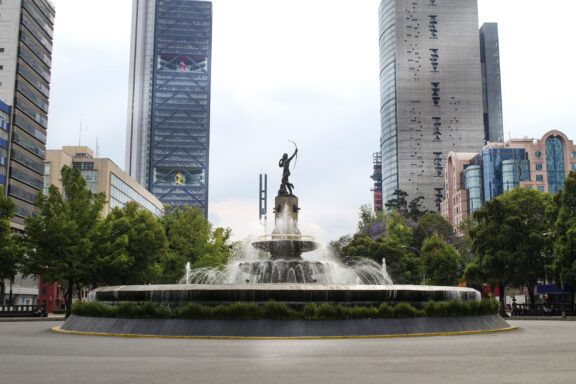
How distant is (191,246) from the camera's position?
6212 centimetres

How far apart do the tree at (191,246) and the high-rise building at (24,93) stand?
23191 mm

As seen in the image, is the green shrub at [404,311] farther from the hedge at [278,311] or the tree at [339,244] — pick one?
the tree at [339,244]

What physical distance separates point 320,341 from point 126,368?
7.28m

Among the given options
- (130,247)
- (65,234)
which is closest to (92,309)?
(65,234)

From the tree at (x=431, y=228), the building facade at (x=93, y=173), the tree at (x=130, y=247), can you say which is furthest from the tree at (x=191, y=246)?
the tree at (x=431, y=228)

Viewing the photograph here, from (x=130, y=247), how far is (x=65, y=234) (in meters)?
9.71

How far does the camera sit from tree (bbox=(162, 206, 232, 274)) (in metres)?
60.2

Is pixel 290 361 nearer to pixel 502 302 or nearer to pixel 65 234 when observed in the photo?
pixel 65 234

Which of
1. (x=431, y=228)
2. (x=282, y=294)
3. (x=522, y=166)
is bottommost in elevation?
(x=282, y=294)

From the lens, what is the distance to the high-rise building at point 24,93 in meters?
76.8

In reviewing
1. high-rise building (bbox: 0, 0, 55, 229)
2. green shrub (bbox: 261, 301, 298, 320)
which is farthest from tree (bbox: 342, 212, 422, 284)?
green shrub (bbox: 261, 301, 298, 320)

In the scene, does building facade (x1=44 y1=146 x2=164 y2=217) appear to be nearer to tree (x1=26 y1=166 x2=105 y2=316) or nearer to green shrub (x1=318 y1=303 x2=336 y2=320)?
tree (x1=26 y1=166 x2=105 y2=316)

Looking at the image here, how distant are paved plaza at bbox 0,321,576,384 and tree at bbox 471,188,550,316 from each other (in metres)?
33.2

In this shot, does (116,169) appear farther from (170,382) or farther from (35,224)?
(170,382)
